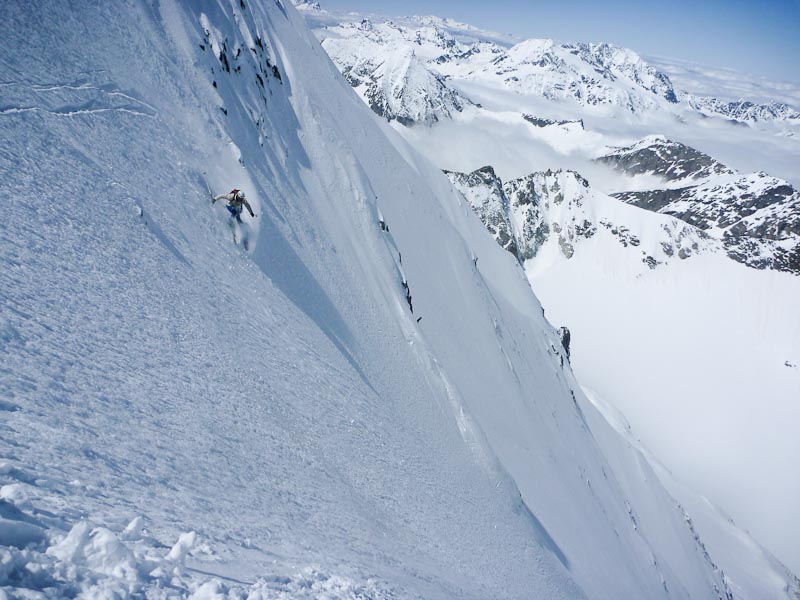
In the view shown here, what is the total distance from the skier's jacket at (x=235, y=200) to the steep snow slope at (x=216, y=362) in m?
0.32

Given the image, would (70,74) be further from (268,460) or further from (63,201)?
(268,460)

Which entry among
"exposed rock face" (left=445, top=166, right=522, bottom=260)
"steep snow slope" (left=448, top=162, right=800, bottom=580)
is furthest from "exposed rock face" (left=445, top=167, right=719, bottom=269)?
"exposed rock face" (left=445, top=166, right=522, bottom=260)

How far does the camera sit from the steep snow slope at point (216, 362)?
4.12m

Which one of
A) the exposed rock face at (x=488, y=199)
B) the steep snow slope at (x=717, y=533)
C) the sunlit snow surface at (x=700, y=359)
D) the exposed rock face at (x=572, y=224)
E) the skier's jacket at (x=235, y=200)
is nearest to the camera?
the skier's jacket at (x=235, y=200)

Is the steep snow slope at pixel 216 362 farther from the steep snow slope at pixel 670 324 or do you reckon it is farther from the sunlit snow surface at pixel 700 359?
the sunlit snow surface at pixel 700 359

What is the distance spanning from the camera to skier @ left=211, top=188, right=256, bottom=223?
965cm

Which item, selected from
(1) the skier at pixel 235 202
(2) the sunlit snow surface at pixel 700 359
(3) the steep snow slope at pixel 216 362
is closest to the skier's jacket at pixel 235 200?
(1) the skier at pixel 235 202

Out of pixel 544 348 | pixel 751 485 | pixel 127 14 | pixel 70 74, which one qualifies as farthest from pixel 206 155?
pixel 751 485

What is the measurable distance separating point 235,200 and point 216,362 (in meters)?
4.48

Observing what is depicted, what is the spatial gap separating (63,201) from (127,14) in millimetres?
6626

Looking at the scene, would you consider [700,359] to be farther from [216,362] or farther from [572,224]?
[216,362]

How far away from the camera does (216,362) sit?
6809mm

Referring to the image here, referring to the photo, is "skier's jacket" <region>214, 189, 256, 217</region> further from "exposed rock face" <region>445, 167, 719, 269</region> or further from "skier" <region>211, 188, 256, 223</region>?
"exposed rock face" <region>445, 167, 719, 269</region>

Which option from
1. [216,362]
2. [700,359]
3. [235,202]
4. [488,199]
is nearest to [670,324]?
[700,359]
